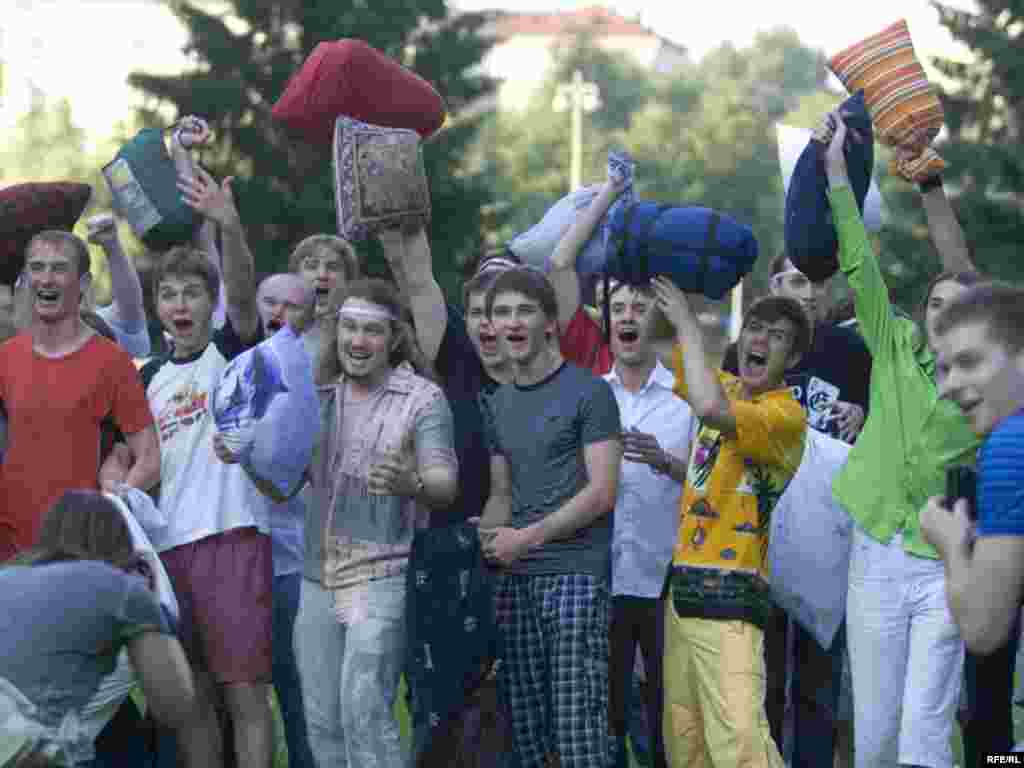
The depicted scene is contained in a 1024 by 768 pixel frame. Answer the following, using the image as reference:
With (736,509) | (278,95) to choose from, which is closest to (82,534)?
(736,509)

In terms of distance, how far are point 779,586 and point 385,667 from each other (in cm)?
176

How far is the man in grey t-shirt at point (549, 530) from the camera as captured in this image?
7.09m

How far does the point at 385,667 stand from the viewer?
7188mm

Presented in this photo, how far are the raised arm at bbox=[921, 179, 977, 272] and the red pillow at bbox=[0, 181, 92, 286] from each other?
345 cm

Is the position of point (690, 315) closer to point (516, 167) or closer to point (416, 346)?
point (416, 346)

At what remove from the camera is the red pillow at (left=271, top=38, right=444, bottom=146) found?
321 inches

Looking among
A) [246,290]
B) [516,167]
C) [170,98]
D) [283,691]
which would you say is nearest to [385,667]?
[283,691]

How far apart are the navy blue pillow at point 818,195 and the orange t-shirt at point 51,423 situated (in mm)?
2497

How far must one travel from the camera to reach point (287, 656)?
26.1 ft

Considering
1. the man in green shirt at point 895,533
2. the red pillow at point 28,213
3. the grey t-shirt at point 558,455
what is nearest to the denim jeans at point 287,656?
the grey t-shirt at point 558,455

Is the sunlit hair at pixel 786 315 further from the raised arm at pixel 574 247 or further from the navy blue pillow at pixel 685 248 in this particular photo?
the raised arm at pixel 574 247

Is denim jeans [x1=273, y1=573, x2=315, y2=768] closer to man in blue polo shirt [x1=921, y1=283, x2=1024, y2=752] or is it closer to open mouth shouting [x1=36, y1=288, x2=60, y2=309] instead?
open mouth shouting [x1=36, y1=288, x2=60, y2=309]

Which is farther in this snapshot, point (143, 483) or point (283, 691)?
point (283, 691)

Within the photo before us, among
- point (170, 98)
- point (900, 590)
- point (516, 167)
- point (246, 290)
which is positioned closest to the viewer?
point (900, 590)
